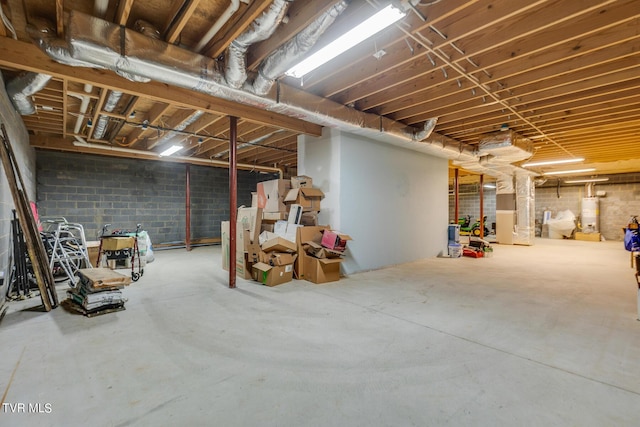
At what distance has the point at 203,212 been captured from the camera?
8812 mm

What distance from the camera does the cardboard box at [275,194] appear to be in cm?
475

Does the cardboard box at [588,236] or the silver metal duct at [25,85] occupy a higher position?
the silver metal duct at [25,85]

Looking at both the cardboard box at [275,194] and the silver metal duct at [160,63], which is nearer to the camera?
the silver metal duct at [160,63]

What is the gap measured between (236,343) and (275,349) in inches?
13.2

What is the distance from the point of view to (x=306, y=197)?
15.2 ft

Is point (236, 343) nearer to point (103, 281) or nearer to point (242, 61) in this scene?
point (103, 281)

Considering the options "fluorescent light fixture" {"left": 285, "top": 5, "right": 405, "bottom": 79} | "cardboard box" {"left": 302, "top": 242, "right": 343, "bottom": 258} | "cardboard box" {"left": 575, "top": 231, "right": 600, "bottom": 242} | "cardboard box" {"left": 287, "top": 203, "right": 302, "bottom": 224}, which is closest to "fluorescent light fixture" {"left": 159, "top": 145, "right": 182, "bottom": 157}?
"cardboard box" {"left": 287, "top": 203, "right": 302, "bottom": 224}

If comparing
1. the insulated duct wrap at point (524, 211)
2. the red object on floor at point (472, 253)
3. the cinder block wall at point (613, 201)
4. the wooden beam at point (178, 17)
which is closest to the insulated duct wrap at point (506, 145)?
the red object on floor at point (472, 253)

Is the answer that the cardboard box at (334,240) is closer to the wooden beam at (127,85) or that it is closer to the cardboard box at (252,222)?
the cardboard box at (252,222)

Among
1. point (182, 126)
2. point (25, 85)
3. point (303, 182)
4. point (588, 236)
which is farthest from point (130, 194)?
point (588, 236)

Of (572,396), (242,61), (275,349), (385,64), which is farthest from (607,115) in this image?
(275,349)

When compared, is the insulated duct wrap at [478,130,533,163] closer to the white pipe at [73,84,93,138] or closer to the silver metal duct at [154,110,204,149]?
the silver metal duct at [154,110,204,149]

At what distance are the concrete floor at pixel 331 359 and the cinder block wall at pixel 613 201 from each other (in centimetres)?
951

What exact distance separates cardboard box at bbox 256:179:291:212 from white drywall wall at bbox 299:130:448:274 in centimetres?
59
